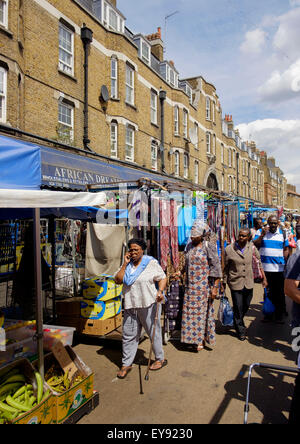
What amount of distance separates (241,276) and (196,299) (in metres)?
1.01

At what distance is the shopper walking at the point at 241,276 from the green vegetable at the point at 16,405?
3.71 metres

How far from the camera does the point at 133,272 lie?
409cm

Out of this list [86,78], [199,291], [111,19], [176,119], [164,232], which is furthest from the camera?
[176,119]

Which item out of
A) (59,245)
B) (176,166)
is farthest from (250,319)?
(176,166)

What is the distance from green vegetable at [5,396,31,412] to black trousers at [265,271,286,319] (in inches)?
196

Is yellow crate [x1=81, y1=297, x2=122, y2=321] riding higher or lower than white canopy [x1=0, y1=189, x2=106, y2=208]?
lower

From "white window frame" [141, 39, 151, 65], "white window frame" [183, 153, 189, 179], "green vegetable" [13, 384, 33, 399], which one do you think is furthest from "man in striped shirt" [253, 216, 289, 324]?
"white window frame" [183, 153, 189, 179]

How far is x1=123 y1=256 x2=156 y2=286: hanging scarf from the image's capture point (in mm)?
4059

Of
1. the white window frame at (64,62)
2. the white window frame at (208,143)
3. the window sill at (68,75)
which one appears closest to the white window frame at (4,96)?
the window sill at (68,75)

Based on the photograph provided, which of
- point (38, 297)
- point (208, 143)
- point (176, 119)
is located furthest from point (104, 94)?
point (208, 143)

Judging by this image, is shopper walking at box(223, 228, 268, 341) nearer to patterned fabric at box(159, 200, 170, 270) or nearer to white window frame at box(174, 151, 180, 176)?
patterned fabric at box(159, 200, 170, 270)

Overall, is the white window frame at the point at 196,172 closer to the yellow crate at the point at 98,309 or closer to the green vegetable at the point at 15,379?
the yellow crate at the point at 98,309

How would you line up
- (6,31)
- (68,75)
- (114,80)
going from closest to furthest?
(6,31), (68,75), (114,80)

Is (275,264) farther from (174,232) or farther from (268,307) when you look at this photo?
(174,232)
